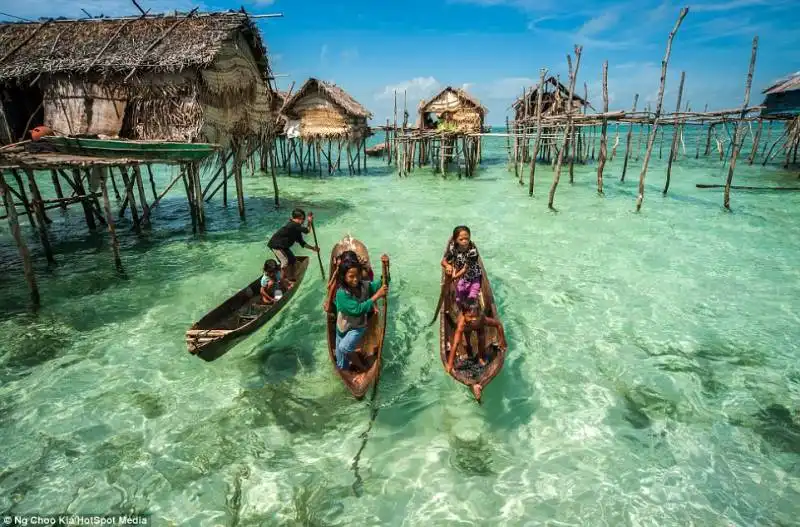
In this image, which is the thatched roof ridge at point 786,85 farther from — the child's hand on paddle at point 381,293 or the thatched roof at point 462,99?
the child's hand on paddle at point 381,293

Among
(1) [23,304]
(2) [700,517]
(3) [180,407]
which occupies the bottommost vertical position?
(2) [700,517]

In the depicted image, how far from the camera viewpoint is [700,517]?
387cm

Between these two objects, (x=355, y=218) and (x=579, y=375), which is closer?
(x=579, y=375)

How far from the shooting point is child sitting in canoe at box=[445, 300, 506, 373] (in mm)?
5113

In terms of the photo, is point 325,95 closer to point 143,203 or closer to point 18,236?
point 143,203

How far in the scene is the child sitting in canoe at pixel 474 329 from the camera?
5.11m

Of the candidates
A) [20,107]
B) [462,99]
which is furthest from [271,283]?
[462,99]

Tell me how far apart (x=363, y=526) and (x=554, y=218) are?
39.7ft

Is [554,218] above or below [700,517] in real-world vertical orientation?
above

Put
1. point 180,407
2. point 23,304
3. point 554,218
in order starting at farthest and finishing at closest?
point 554,218 < point 23,304 < point 180,407

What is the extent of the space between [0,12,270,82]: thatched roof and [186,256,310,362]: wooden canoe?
6484 mm

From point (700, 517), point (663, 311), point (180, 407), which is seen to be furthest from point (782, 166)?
point (180, 407)

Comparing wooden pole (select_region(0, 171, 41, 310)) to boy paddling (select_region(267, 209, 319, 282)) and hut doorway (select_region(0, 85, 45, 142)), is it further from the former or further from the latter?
hut doorway (select_region(0, 85, 45, 142))

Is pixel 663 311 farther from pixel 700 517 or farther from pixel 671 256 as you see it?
pixel 700 517
